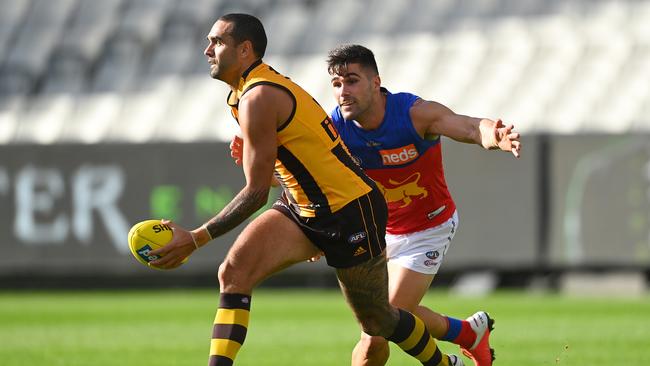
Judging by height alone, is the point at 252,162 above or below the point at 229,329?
above

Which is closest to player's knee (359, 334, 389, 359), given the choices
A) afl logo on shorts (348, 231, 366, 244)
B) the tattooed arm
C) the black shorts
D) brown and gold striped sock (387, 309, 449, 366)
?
brown and gold striped sock (387, 309, 449, 366)

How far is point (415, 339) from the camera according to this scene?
25.4 feet

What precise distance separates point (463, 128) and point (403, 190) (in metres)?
0.80

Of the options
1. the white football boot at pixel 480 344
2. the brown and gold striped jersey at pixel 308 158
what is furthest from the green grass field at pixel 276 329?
the brown and gold striped jersey at pixel 308 158

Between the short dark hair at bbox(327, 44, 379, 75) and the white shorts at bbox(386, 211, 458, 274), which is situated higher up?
the short dark hair at bbox(327, 44, 379, 75)

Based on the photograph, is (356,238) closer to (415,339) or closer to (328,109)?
(415,339)

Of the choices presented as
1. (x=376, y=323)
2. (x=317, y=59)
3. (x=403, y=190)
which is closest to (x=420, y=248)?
(x=403, y=190)

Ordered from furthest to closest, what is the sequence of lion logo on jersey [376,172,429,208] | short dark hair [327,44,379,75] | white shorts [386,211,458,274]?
1. white shorts [386,211,458,274]
2. lion logo on jersey [376,172,429,208]
3. short dark hair [327,44,379,75]

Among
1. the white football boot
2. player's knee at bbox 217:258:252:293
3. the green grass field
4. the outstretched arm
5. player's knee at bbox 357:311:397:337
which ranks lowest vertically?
the green grass field

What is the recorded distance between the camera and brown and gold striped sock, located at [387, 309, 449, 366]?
25.0 ft

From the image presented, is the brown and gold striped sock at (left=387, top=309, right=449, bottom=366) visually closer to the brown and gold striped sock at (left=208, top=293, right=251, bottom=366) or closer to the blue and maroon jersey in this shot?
the blue and maroon jersey

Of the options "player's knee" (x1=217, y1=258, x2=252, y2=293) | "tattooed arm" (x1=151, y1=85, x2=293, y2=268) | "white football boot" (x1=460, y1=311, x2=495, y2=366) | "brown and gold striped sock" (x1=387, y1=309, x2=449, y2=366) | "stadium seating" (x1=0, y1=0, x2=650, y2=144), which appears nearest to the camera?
"tattooed arm" (x1=151, y1=85, x2=293, y2=268)

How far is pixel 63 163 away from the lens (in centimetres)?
2119

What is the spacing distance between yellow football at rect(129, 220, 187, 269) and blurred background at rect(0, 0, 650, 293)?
13471 mm
